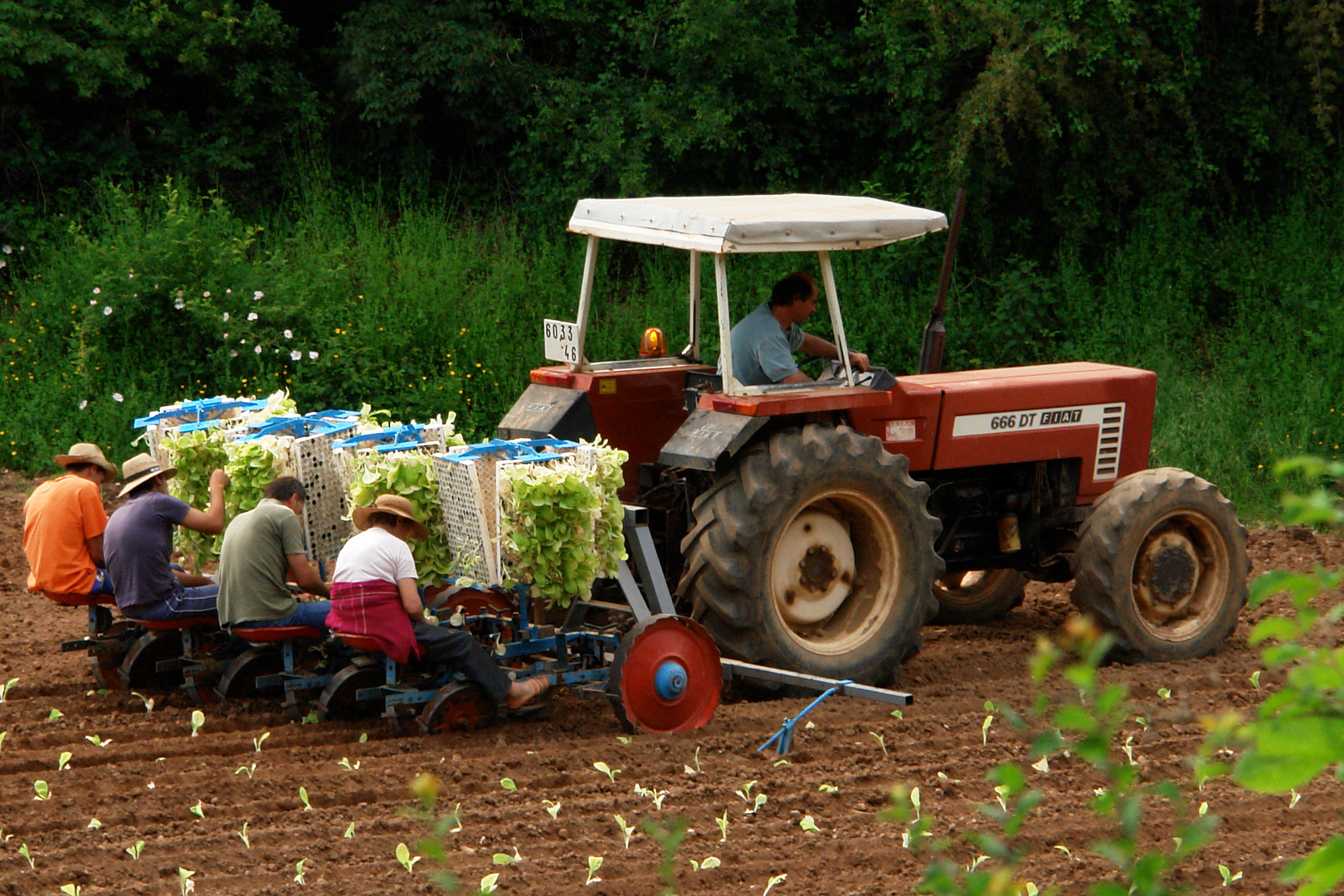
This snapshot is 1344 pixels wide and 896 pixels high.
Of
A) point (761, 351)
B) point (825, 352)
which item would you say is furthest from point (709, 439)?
point (825, 352)

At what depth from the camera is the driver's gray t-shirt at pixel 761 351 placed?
707 centimetres

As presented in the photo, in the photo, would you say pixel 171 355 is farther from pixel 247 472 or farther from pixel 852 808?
pixel 852 808

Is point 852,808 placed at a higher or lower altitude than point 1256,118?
lower

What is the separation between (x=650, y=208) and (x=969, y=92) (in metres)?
7.26

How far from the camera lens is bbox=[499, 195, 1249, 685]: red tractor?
6.71 m

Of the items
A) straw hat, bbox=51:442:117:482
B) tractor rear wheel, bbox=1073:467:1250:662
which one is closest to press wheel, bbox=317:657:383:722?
straw hat, bbox=51:442:117:482

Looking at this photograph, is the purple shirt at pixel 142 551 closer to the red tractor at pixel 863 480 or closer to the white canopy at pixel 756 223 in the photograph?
the red tractor at pixel 863 480

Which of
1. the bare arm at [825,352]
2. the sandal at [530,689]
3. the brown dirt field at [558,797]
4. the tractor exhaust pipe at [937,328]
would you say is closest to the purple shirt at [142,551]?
the brown dirt field at [558,797]

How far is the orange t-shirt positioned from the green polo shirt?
85cm

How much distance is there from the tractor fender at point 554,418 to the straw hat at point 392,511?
40.3 inches

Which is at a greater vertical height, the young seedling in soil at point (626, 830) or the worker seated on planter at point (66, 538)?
the worker seated on planter at point (66, 538)

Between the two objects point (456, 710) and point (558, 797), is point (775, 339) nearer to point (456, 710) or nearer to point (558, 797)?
point (456, 710)

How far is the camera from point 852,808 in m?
5.52

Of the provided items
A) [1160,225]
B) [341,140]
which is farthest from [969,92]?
[341,140]
